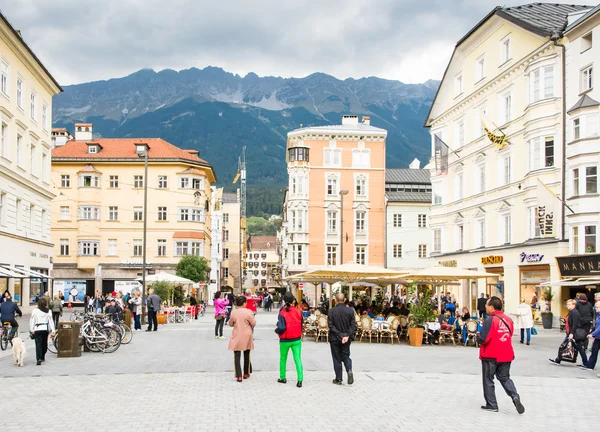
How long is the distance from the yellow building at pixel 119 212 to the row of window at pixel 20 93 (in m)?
19.9

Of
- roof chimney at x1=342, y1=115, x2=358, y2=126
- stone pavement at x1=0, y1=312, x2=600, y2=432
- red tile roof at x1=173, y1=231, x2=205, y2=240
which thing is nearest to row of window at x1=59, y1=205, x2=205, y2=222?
red tile roof at x1=173, y1=231, x2=205, y2=240

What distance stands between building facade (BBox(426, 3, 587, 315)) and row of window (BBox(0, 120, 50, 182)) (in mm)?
27146

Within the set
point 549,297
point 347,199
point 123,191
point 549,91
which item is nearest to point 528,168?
point 549,91

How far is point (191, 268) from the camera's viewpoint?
62625 mm

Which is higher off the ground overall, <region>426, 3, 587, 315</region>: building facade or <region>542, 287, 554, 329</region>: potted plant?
<region>426, 3, 587, 315</region>: building facade

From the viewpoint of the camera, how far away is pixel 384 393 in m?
12.7

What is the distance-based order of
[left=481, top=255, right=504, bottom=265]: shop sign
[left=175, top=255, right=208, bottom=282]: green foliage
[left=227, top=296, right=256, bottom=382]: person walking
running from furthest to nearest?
[left=175, top=255, right=208, bottom=282]: green foliage < [left=481, top=255, right=504, bottom=265]: shop sign < [left=227, top=296, right=256, bottom=382]: person walking

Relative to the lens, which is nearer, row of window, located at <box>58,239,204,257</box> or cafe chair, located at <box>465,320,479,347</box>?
cafe chair, located at <box>465,320,479,347</box>

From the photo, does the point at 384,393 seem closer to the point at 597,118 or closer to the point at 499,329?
the point at 499,329

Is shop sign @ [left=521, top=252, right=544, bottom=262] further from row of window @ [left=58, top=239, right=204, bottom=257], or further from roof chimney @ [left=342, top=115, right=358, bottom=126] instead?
roof chimney @ [left=342, top=115, right=358, bottom=126]

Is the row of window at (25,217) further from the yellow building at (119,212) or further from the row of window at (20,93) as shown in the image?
the yellow building at (119,212)

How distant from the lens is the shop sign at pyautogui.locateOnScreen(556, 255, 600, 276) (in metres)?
30.6

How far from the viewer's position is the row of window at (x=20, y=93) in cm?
3726

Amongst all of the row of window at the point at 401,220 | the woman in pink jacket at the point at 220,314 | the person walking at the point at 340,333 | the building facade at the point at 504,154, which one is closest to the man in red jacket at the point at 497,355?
the person walking at the point at 340,333
